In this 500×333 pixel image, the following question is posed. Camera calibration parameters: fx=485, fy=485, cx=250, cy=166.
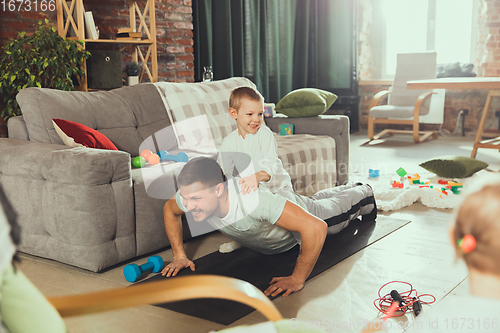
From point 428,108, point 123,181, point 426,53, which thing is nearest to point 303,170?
point 123,181

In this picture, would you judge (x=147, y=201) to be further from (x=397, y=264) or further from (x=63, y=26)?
(x=63, y=26)

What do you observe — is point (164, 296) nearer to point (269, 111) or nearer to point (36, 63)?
point (36, 63)

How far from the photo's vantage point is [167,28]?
458 cm

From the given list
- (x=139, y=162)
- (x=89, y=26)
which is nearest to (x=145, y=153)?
(x=139, y=162)

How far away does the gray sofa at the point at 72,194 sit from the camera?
1976 millimetres

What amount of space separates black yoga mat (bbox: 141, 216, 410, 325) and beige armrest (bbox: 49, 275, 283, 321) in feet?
2.44

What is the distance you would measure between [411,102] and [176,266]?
15.5 feet

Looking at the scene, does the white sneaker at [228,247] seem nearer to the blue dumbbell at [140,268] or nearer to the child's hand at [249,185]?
the blue dumbbell at [140,268]

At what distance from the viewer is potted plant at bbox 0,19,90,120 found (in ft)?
10.4

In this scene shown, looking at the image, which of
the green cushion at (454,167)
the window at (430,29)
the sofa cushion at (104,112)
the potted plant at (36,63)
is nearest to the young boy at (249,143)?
the sofa cushion at (104,112)

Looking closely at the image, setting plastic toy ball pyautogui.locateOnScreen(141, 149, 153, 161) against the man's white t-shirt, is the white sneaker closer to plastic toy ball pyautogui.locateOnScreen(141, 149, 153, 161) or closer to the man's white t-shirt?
the man's white t-shirt

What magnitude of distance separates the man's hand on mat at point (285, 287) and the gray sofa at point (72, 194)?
27.1 inches

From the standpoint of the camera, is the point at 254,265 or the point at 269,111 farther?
the point at 269,111

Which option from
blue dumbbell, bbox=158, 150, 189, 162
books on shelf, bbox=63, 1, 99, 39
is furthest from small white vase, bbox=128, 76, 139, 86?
blue dumbbell, bbox=158, 150, 189, 162
